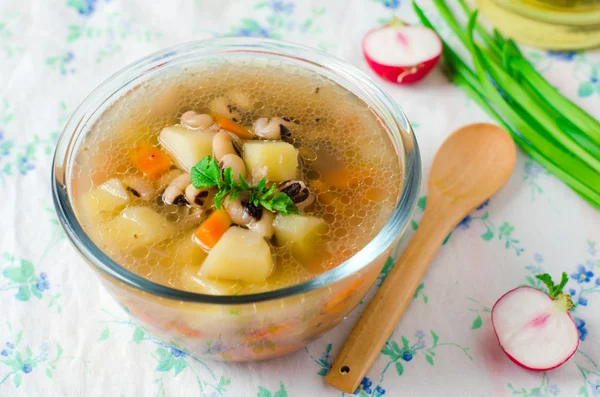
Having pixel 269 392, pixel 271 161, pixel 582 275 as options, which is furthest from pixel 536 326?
pixel 271 161

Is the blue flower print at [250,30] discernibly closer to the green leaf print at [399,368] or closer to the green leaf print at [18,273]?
the green leaf print at [18,273]

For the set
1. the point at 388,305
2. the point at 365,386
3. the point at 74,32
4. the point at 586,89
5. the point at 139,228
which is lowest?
the point at 365,386

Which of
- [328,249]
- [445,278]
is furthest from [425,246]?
[328,249]

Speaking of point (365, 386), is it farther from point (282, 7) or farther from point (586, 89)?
point (282, 7)

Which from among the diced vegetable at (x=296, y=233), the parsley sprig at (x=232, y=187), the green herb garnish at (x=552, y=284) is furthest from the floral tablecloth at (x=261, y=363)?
the parsley sprig at (x=232, y=187)

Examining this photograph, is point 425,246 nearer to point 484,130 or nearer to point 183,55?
point 484,130
